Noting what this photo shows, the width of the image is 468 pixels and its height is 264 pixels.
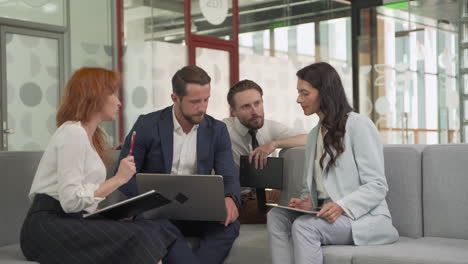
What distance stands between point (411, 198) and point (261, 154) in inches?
34.5

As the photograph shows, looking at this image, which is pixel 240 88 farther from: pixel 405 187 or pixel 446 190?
pixel 446 190

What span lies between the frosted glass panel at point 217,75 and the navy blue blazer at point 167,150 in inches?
214

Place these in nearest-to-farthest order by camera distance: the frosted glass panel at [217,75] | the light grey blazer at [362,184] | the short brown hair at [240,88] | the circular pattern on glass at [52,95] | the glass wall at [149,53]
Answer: the light grey blazer at [362,184] → the short brown hair at [240,88] → the circular pattern on glass at [52,95] → the glass wall at [149,53] → the frosted glass panel at [217,75]

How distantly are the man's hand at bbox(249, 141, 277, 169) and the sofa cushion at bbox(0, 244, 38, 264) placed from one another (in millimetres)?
1341

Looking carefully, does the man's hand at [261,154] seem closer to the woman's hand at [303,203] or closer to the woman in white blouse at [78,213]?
the woman's hand at [303,203]

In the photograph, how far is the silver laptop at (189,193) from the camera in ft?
10.2

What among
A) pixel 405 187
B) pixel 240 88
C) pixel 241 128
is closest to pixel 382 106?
pixel 240 88

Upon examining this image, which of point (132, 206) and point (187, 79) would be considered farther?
point (187, 79)

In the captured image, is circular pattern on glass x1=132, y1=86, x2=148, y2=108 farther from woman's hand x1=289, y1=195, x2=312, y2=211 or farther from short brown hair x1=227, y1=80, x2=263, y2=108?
woman's hand x1=289, y1=195, x2=312, y2=211

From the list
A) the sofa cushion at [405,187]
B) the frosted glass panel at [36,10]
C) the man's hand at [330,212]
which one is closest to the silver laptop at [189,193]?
the man's hand at [330,212]

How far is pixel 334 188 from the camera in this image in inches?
121

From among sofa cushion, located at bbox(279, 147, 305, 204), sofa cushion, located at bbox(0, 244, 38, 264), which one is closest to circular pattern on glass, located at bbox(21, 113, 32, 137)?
sofa cushion, located at bbox(0, 244, 38, 264)

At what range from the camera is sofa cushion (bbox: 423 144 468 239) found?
315 centimetres

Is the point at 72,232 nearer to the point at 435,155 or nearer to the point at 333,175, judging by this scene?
the point at 333,175
